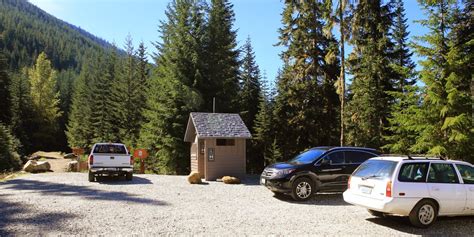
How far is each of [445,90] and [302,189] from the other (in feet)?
26.5

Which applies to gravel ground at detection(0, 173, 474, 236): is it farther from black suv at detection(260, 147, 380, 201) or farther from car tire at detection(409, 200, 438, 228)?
black suv at detection(260, 147, 380, 201)

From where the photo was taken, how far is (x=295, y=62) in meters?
28.2

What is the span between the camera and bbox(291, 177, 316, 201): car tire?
11953mm

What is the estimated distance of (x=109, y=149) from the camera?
1775cm

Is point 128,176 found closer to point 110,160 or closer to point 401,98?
point 110,160

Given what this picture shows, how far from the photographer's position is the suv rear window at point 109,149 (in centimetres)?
1756

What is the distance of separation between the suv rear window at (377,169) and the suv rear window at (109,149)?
12306mm

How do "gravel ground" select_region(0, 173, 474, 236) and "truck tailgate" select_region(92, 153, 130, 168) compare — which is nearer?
"gravel ground" select_region(0, 173, 474, 236)

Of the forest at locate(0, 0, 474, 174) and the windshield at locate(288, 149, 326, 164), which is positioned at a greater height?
the forest at locate(0, 0, 474, 174)

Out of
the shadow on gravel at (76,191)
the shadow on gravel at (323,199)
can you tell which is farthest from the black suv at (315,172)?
the shadow on gravel at (76,191)

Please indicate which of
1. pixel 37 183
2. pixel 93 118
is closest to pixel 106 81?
pixel 93 118

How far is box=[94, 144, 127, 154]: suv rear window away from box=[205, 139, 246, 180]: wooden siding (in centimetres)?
420

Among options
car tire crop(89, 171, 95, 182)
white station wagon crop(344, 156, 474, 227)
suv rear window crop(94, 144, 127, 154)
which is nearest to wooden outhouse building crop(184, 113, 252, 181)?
suv rear window crop(94, 144, 127, 154)

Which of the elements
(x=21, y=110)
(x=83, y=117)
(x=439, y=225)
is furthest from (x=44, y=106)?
(x=439, y=225)
